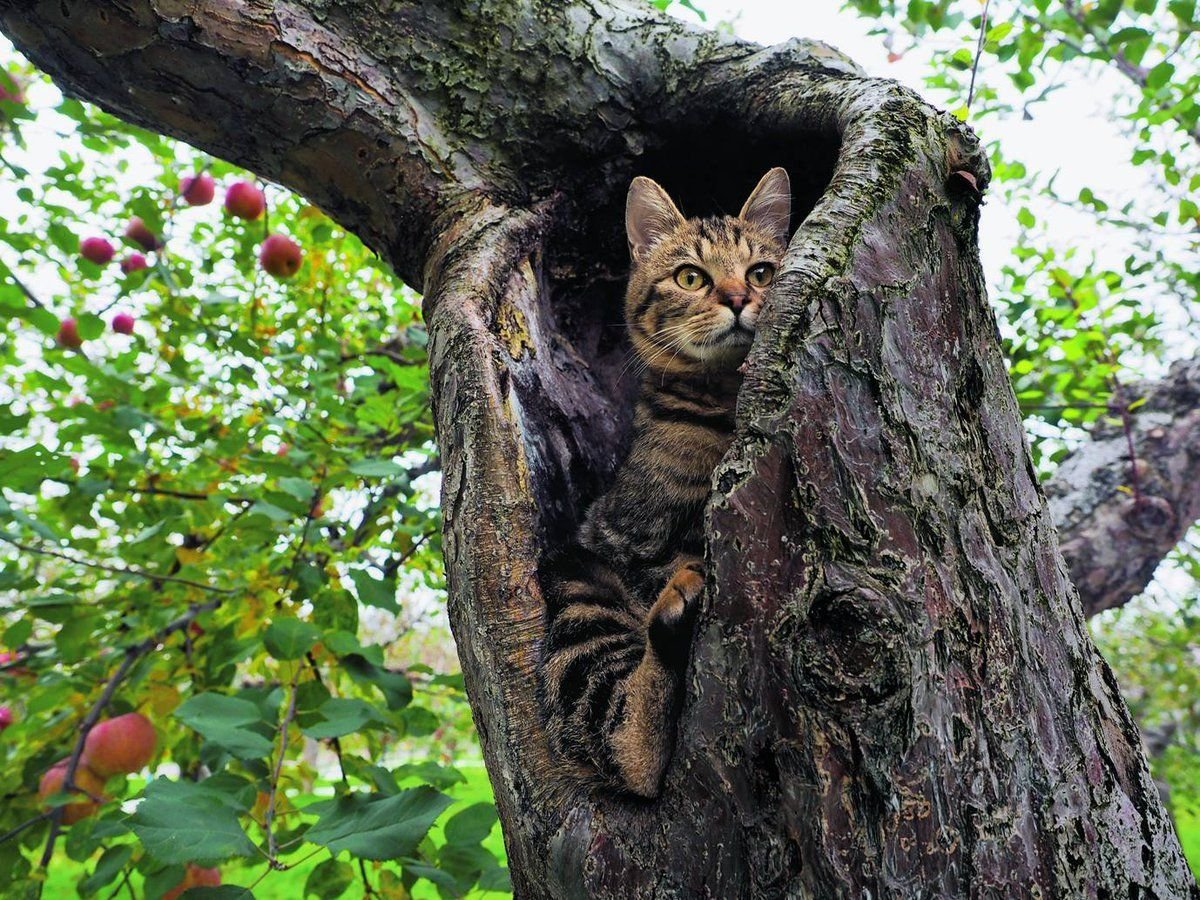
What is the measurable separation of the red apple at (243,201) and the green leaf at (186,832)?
2.30m

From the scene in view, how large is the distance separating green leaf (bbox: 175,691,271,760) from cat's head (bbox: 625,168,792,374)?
135cm

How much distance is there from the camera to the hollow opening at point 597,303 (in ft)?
5.82

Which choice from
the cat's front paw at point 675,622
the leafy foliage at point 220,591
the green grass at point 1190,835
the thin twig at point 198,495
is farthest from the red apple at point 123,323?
the green grass at point 1190,835

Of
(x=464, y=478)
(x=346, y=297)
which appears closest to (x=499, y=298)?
(x=464, y=478)

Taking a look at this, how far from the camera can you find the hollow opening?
1.77 m

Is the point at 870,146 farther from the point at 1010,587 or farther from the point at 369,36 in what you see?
the point at 369,36

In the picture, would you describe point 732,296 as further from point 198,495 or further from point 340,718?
point 198,495

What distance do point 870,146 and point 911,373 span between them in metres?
0.44

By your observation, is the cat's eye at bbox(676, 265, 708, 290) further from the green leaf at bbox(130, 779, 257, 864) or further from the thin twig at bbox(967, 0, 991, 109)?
the green leaf at bbox(130, 779, 257, 864)

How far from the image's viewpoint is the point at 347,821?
55.1 inches

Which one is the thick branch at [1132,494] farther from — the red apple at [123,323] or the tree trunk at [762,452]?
the red apple at [123,323]

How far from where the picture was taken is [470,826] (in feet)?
5.56

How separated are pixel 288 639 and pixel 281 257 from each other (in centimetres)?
170

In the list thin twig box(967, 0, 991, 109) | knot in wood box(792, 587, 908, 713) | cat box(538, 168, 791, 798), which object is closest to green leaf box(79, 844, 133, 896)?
cat box(538, 168, 791, 798)
